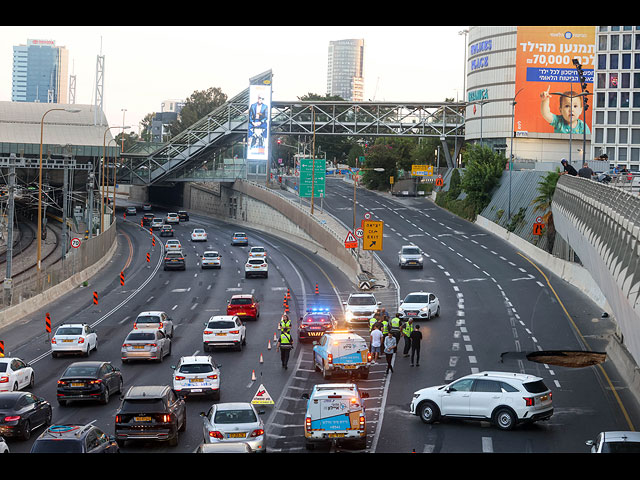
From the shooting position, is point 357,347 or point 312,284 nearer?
point 357,347

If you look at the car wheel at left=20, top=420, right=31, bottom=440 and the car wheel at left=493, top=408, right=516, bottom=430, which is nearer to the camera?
the car wheel at left=20, top=420, right=31, bottom=440

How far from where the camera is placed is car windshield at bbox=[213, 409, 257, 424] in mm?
20453

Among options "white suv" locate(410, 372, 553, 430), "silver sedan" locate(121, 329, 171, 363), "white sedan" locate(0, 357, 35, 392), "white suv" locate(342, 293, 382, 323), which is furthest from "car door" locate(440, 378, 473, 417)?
"white suv" locate(342, 293, 382, 323)

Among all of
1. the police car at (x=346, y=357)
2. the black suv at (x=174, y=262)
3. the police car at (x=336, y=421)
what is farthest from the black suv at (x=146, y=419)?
the black suv at (x=174, y=262)

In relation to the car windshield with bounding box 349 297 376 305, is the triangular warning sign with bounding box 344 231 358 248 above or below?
above

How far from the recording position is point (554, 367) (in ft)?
110

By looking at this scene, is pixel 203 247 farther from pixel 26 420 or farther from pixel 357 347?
pixel 26 420

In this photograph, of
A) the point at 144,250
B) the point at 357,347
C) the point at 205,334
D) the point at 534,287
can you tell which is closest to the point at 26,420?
the point at 357,347

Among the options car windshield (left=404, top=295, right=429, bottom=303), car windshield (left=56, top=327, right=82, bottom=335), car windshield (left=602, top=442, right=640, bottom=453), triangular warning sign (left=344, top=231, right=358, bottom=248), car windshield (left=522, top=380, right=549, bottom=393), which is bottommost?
car windshield (left=56, top=327, right=82, bottom=335)

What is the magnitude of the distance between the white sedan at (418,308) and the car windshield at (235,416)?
23.0 meters

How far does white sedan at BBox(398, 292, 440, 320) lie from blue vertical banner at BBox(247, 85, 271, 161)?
217ft

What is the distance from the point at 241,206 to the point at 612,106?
4744cm

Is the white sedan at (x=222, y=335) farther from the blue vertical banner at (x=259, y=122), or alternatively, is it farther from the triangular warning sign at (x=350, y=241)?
the blue vertical banner at (x=259, y=122)

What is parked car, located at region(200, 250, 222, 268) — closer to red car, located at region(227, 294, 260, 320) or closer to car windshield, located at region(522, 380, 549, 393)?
red car, located at region(227, 294, 260, 320)
